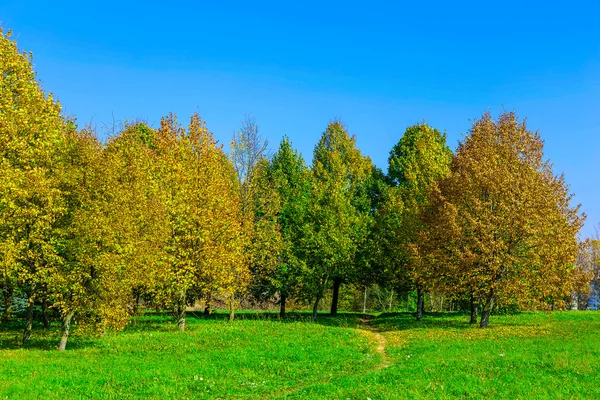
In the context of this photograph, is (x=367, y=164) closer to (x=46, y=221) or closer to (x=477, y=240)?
(x=477, y=240)

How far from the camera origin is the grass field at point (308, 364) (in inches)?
674

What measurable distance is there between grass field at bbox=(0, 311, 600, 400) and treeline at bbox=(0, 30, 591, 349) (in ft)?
11.0

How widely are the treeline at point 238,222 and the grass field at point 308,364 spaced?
334cm

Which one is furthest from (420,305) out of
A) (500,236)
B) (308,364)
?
(308,364)

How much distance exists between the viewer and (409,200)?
49625 mm

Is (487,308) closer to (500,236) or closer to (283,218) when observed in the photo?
(500,236)

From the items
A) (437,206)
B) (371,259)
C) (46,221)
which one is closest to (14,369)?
(46,221)

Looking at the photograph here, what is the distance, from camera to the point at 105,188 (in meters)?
28.7

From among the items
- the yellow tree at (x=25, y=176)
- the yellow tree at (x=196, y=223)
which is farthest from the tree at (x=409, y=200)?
the yellow tree at (x=25, y=176)

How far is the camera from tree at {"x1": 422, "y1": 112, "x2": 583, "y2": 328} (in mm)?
35031

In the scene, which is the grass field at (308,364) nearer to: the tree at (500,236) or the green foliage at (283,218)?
the tree at (500,236)

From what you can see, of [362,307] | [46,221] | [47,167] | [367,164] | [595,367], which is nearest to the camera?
[595,367]

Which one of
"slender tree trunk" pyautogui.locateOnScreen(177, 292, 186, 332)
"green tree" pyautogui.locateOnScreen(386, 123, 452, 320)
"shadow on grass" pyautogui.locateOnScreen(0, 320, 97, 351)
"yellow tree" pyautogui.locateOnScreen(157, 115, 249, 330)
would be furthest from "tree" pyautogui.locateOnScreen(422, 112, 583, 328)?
"shadow on grass" pyautogui.locateOnScreen(0, 320, 97, 351)

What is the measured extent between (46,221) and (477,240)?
29582 mm
